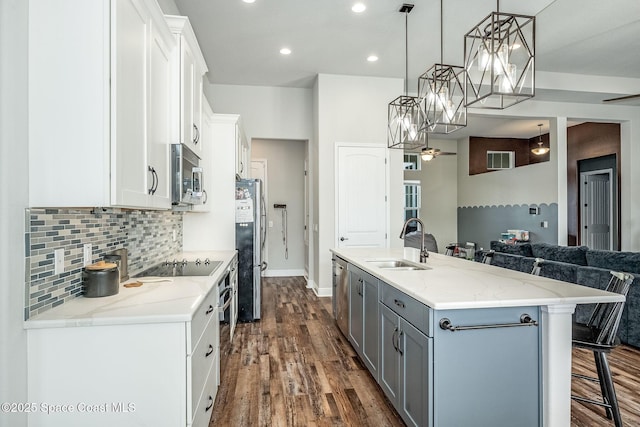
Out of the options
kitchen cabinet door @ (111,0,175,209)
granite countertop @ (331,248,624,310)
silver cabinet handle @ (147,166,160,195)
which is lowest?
granite countertop @ (331,248,624,310)

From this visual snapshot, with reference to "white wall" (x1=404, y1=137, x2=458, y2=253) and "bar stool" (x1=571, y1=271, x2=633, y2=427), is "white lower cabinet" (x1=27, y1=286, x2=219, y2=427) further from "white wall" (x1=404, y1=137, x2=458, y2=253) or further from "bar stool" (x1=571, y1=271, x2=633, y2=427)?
"white wall" (x1=404, y1=137, x2=458, y2=253)

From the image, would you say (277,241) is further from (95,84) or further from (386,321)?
(95,84)

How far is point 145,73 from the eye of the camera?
1.74m

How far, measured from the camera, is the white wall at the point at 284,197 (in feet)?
23.0

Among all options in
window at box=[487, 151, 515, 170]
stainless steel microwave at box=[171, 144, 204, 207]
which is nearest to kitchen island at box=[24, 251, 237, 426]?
stainless steel microwave at box=[171, 144, 204, 207]

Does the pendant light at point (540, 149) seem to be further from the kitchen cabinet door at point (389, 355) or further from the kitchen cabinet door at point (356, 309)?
the kitchen cabinet door at point (389, 355)

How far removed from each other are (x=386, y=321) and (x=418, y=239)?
3.83 m

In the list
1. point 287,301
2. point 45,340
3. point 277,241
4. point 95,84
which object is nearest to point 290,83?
point 277,241

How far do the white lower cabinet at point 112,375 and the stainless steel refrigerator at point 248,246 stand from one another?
2.59 meters

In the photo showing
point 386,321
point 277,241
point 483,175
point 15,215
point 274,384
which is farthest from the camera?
point 483,175

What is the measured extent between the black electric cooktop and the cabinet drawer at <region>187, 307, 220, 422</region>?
37 cm

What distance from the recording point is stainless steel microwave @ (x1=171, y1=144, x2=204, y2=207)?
220 centimetres

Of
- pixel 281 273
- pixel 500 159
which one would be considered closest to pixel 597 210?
pixel 500 159

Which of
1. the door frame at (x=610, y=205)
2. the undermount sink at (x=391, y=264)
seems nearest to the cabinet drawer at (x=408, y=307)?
the undermount sink at (x=391, y=264)
